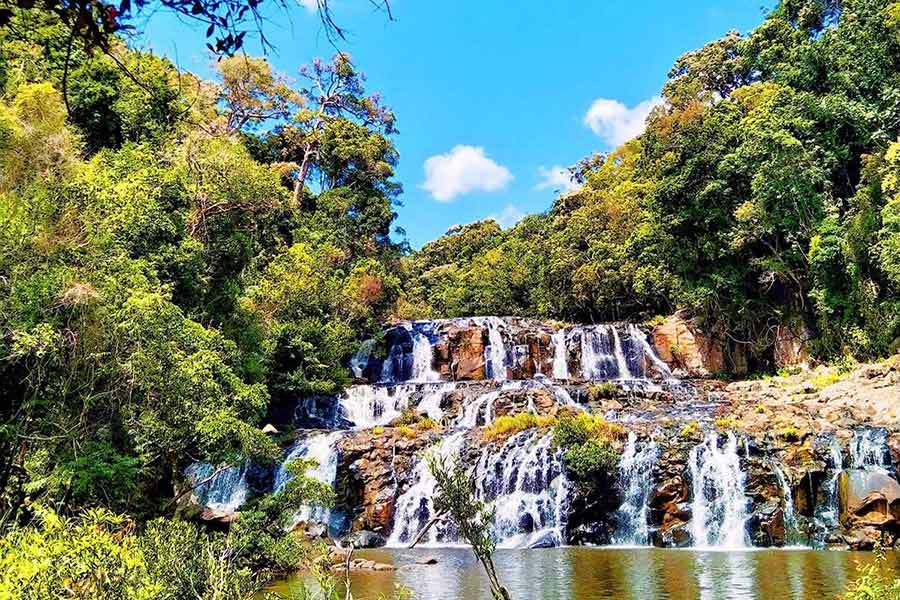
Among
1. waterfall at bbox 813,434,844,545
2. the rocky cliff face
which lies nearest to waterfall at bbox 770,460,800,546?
the rocky cliff face

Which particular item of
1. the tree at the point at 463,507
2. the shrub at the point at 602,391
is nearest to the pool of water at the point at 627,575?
the tree at the point at 463,507

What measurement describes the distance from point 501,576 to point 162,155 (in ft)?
47.6

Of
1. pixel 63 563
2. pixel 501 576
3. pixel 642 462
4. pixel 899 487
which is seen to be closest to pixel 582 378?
pixel 642 462

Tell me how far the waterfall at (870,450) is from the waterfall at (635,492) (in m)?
4.16

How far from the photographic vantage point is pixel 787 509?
13.9 meters

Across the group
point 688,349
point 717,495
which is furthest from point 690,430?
point 688,349

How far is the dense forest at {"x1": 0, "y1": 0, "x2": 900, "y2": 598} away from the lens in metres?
9.34

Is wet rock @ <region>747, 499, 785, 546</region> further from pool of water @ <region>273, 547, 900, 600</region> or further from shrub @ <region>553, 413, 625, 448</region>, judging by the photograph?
shrub @ <region>553, 413, 625, 448</region>

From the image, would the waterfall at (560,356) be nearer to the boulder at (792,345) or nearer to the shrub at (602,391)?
the shrub at (602,391)

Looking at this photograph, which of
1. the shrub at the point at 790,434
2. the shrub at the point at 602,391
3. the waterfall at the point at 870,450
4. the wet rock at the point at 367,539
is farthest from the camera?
the shrub at the point at 602,391

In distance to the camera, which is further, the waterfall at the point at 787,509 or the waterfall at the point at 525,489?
the waterfall at the point at 525,489

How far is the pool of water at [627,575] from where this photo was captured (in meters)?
8.21

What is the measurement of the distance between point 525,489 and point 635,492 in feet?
8.27

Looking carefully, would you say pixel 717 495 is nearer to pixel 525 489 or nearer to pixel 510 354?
pixel 525 489
